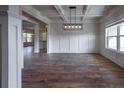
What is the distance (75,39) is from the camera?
1334cm

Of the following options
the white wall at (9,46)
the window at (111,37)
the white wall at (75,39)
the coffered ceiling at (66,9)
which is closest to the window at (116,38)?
the window at (111,37)

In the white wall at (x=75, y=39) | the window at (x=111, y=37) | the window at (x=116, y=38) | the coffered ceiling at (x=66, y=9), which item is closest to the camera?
the coffered ceiling at (x=66, y=9)

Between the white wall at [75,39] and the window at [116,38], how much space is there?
10.0 ft

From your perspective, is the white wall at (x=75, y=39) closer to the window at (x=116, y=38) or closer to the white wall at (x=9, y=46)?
the window at (x=116, y=38)

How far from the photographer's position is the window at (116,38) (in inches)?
291

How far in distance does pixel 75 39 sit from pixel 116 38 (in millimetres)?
5336

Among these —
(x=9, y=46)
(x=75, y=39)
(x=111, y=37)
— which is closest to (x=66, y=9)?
(x=111, y=37)

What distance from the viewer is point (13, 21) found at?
1.95m

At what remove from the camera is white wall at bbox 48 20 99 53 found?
13.2m

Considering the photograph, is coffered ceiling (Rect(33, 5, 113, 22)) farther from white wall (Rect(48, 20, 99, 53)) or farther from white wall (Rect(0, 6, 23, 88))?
white wall (Rect(48, 20, 99, 53))

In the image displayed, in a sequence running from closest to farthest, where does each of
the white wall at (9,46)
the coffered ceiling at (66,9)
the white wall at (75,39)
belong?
the white wall at (9,46) < the coffered ceiling at (66,9) < the white wall at (75,39)
